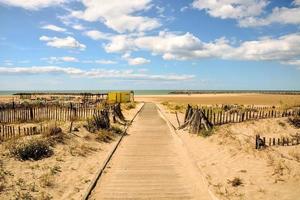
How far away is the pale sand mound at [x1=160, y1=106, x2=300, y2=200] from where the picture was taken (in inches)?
338

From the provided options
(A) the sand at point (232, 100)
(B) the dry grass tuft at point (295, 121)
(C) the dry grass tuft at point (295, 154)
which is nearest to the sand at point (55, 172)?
(C) the dry grass tuft at point (295, 154)

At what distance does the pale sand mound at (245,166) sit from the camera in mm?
8586

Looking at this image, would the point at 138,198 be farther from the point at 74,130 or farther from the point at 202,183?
the point at 74,130

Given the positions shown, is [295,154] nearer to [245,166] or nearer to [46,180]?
[245,166]

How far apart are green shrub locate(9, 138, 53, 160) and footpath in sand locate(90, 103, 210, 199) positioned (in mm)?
2355

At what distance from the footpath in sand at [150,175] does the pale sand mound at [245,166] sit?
1.67ft

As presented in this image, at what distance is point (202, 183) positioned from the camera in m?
9.20

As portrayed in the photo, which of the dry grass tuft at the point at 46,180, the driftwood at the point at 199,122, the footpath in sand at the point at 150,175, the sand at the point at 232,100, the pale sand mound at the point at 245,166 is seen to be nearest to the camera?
the footpath in sand at the point at 150,175

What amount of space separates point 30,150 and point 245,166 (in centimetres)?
693

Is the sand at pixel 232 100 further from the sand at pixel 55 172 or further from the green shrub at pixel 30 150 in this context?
the green shrub at pixel 30 150

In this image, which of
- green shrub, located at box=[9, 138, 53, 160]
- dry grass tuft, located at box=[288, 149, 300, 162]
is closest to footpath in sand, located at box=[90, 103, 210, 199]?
green shrub, located at box=[9, 138, 53, 160]

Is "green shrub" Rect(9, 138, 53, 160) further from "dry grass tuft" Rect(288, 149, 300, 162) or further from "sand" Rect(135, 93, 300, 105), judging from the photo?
"sand" Rect(135, 93, 300, 105)

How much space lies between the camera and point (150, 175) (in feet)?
32.9

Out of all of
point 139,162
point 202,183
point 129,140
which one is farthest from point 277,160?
point 129,140
